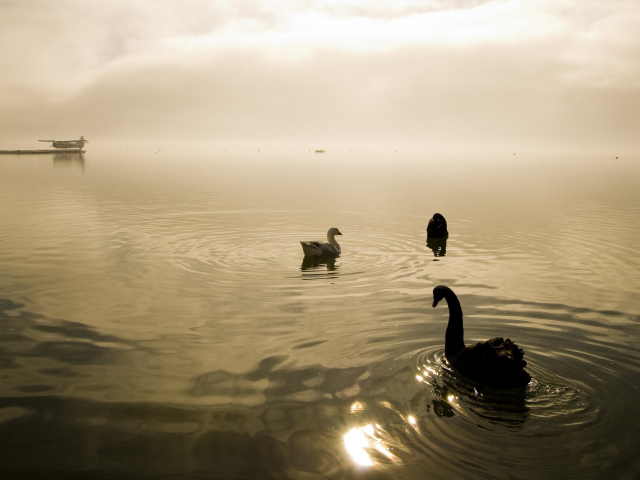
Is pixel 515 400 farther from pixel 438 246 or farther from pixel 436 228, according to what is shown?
pixel 436 228

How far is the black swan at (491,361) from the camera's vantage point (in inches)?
306

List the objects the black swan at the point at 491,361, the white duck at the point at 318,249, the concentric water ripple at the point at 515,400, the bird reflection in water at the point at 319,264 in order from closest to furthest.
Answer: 1. the concentric water ripple at the point at 515,400
2. the black swan at the point at 491,361
3. the bird reflection in water at the point at 319,264
4. the white duck at the point at 318,249

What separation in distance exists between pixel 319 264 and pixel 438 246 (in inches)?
231

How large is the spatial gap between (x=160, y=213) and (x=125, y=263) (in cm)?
1168

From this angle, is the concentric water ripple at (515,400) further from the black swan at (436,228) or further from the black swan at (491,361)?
the black swan at (436,228)

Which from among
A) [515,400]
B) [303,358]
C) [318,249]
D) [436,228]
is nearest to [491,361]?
[515,400]

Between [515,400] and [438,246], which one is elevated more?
[438,246]

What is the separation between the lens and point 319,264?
16.7 metres

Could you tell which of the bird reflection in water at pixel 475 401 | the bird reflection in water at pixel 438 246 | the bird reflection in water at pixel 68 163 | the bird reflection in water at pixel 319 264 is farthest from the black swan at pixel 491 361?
the bird reflection in water at pixel 68 163

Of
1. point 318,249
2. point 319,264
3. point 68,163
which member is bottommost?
point 319,264

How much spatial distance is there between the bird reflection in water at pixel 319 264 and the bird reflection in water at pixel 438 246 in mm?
3825

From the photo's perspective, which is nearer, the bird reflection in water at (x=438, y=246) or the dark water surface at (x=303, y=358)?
the dark water surface at (x=303, y=358)

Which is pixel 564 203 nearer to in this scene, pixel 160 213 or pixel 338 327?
pixel 160 213

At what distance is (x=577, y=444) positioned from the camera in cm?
675
